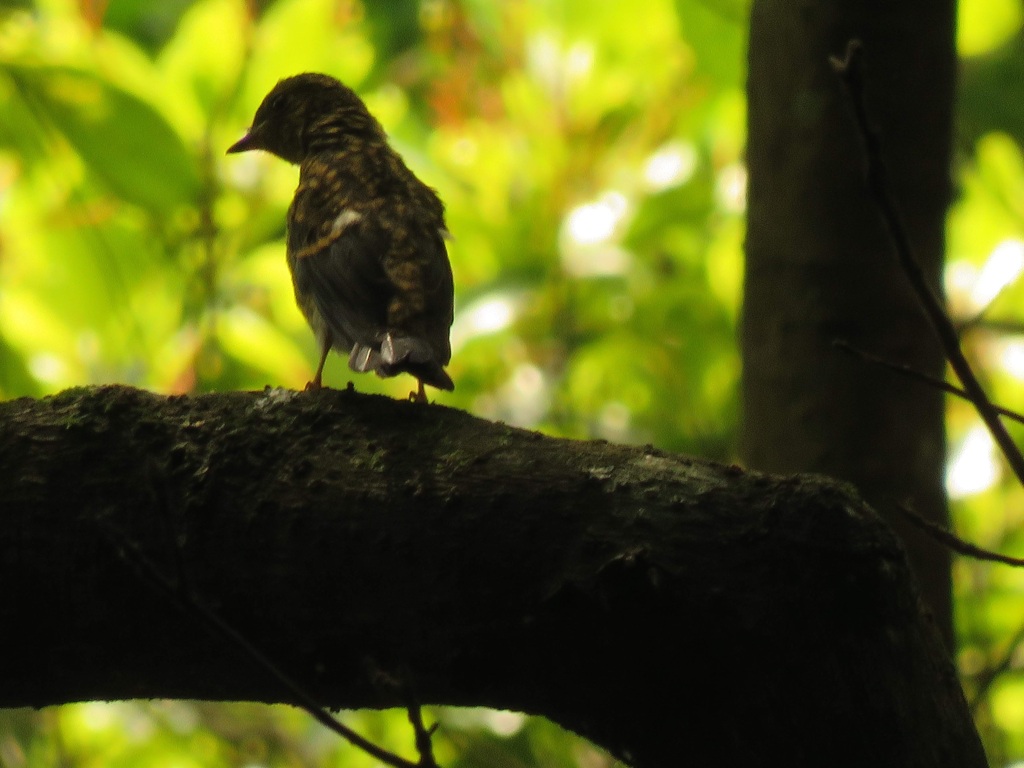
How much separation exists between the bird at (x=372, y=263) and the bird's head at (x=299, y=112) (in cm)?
25

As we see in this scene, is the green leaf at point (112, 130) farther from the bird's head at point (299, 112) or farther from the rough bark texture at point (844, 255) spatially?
the rough bark texture at point (844, 255)

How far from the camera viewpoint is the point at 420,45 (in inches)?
262

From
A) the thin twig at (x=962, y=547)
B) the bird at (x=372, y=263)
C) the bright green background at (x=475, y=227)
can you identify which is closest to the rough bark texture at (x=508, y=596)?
the thin twig at (x=962, y=547)

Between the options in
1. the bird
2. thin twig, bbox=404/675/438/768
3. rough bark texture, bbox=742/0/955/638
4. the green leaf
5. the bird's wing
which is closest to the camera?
thin twig, bbox=404/675/438/768

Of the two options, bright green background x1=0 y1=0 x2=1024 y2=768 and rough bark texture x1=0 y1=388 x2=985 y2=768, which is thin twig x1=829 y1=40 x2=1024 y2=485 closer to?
rough bark texture x1=0 y1=388 x2=985 y2=768

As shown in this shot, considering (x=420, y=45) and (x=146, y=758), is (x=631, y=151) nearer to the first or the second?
(x=420, y=45)

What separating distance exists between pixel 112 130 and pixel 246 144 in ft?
2.88

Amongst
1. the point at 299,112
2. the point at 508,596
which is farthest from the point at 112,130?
the point at 508,596

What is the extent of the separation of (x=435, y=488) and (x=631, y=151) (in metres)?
4.15

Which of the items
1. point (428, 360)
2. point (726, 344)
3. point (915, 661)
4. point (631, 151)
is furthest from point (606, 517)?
point (631, 151)

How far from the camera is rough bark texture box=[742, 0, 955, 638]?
3.42 m

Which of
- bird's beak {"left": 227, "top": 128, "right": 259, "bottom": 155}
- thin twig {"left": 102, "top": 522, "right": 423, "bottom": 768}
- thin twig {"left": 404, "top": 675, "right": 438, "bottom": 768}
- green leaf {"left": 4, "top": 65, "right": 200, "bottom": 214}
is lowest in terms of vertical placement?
thin twig {"left": 404, "top": 675, "right": 438, "bottom": 768}

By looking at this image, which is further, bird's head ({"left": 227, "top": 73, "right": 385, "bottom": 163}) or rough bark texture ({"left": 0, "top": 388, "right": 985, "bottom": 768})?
bird's head ({"left": 227, "top": 73, "right": 385, "bottom": 163})

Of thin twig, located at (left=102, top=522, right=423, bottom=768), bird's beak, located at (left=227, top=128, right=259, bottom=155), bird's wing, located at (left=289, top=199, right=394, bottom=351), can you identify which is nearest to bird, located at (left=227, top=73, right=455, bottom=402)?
bird's wing, located at (left=289, top=199, right=394, bottom=351)
